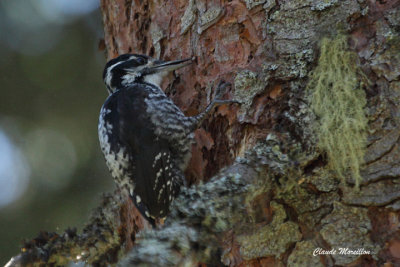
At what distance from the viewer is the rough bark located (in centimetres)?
181

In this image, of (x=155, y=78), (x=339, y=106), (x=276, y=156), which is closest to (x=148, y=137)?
(x=155, y=78)

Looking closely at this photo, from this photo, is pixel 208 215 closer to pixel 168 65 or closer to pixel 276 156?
pixel 276 156

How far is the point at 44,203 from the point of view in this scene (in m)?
4.22

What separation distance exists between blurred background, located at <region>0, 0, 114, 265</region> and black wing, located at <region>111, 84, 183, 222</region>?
1.27 meters

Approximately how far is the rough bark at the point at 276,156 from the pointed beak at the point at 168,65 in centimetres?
5

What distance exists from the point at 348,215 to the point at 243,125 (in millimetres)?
665

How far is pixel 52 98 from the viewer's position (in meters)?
4.49

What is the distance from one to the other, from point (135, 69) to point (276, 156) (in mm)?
1698

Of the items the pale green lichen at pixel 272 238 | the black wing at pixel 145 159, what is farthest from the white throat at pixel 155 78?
the pale green lichen at pixel 272 238

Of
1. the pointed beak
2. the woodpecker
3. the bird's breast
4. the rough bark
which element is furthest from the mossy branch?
the bird's breast

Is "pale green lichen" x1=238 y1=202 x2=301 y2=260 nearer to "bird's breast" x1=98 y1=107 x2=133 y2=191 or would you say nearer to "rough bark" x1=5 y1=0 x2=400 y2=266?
"rough bark" x1=5 y1=0 x2=400 y2=266

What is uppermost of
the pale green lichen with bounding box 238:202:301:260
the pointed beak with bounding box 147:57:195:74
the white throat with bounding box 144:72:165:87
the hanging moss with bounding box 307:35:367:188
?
the pointed beak with bounding box 147:57:195:74

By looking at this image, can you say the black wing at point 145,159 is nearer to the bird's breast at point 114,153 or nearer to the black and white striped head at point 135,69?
the bird's breast at point 114,153

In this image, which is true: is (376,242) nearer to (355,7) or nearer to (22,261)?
(355,7)
